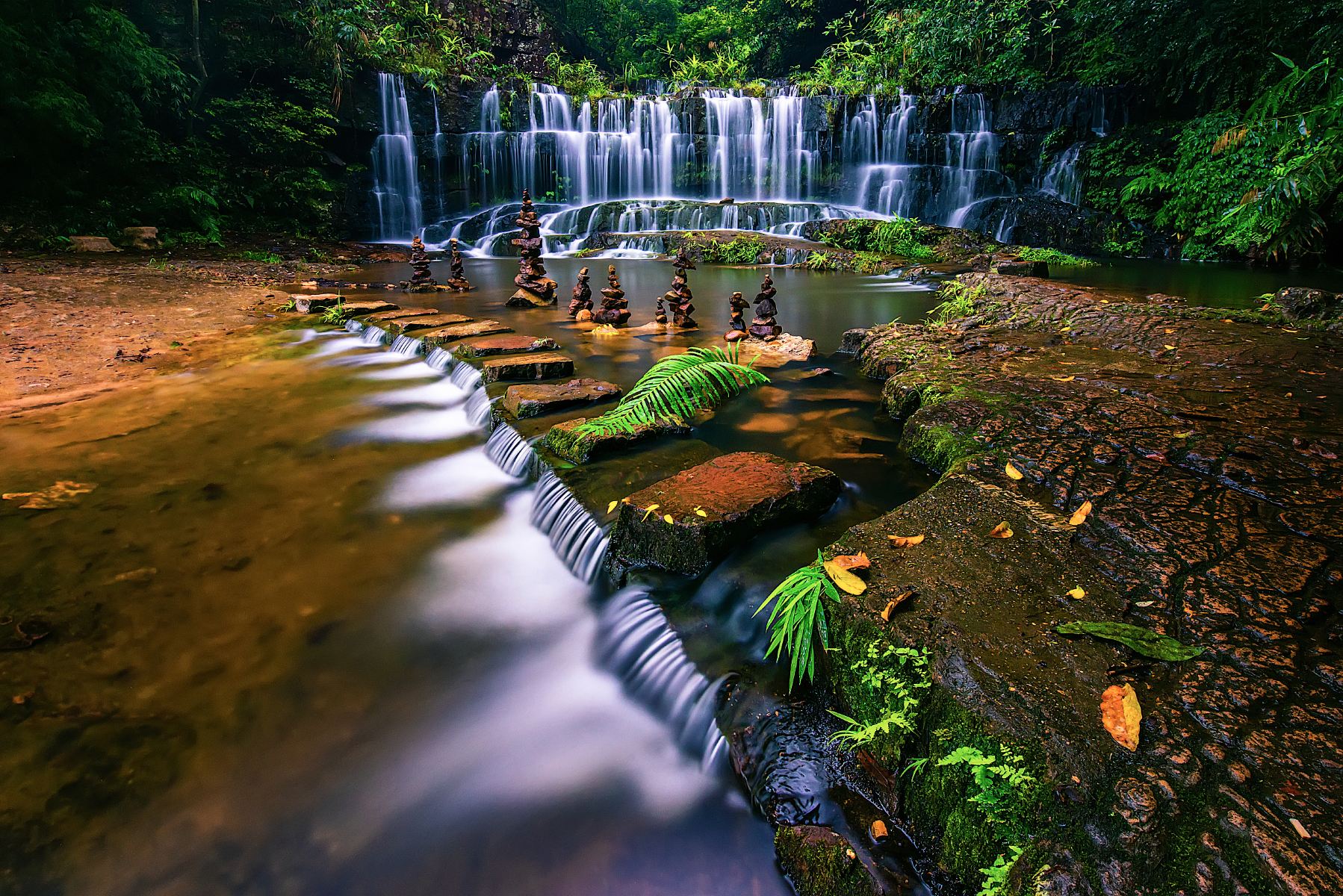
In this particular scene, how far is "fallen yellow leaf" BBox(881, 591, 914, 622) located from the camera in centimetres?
173

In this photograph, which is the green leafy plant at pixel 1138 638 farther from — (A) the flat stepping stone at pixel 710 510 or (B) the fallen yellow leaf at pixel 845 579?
(A) the flat stepping stone at pixel 710 510

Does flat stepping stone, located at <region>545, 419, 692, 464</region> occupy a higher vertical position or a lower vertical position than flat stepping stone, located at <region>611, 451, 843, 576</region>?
higher

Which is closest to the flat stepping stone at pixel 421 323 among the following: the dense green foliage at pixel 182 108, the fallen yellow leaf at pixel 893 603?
the fallen yellow leaf at pixel 893 603

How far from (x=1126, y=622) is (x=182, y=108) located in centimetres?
2170

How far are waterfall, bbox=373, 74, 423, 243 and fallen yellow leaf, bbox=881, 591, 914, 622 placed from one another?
21.5 metres

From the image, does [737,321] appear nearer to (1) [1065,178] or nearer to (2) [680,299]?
(2) [680,299]

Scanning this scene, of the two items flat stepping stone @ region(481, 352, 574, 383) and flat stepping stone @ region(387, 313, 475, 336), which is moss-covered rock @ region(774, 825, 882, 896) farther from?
flat stepping stone @ region(387, 313, 475, 336)

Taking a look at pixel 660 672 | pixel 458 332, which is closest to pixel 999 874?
pixel 660 672

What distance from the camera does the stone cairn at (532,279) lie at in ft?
27.8

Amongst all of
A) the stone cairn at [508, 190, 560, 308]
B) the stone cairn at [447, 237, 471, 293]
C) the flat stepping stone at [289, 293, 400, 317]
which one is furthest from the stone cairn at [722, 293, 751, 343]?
the stone cairn at [447, 237, 471, 293]

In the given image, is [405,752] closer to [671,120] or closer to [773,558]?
[773,558]

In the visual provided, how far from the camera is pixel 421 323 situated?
22.7ft

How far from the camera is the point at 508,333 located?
251 inches

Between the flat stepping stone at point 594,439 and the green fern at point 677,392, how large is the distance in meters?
0.02
